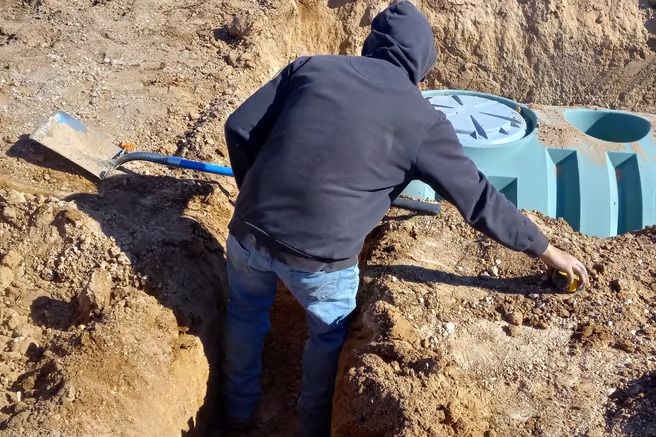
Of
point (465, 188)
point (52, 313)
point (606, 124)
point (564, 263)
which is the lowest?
point (52, 313)

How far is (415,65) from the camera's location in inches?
100

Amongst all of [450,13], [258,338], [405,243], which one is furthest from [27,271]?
[450,13]

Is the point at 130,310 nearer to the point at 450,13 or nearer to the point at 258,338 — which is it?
the point at 258,338

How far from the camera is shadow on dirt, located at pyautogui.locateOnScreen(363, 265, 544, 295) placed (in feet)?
10.2

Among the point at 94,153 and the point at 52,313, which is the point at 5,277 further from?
the point at 94,153

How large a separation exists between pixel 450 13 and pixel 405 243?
106 inches

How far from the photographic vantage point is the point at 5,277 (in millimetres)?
3088

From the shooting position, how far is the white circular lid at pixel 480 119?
4215mm

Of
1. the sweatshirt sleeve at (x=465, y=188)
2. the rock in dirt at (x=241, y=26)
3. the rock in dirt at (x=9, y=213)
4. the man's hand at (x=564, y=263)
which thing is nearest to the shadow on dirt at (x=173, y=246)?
the rock in dirt at (x=9, y=213)

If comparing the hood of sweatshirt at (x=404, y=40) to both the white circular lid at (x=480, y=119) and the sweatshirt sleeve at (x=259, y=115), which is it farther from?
the white circular lid at (x=480, y=119)

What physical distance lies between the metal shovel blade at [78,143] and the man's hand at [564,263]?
6.97 feet

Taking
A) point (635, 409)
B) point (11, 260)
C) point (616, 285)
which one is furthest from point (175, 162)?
point (635, 409)

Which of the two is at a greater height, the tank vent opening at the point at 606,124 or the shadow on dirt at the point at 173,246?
the tank vent opening at the point at 606,124

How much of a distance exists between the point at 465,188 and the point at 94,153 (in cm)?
203
